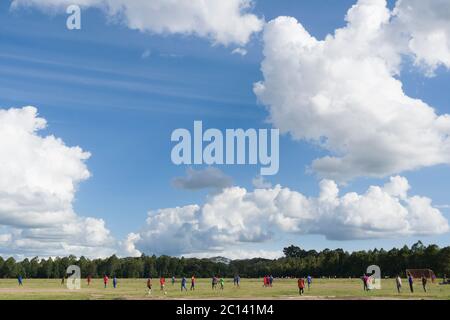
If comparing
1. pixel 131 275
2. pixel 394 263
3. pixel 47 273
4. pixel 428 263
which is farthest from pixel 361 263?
pixel 47 273

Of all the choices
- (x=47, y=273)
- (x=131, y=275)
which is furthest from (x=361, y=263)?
(x=47, y=273)
